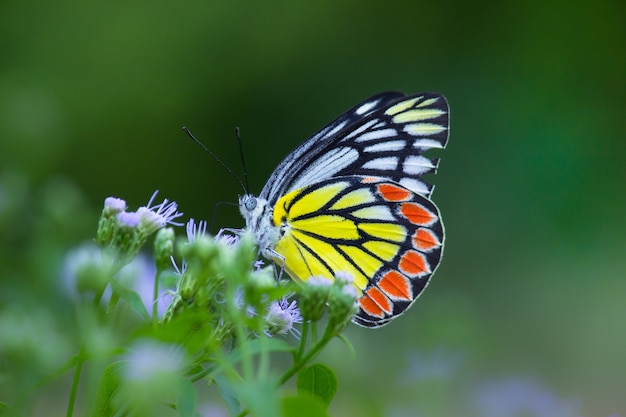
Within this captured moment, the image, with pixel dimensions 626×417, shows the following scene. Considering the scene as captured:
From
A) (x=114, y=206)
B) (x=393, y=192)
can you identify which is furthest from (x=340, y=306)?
(x=393, y=192)

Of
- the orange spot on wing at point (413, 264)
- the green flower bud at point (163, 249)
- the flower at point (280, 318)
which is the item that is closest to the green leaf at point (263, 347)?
the green flower bud at point (163, 249)

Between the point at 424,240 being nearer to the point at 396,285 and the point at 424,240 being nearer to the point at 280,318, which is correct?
the point at 396,285

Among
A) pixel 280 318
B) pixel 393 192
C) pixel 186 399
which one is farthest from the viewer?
pixel 393 192

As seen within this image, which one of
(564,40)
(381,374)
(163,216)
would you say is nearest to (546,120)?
(564,40)

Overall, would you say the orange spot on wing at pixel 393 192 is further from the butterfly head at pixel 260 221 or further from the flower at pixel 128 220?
the flower at pixel 128 220

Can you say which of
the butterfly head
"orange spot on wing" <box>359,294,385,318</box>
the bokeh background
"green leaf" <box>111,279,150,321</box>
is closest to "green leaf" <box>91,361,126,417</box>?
"green leaf" <box>111,279,150,321</box>
